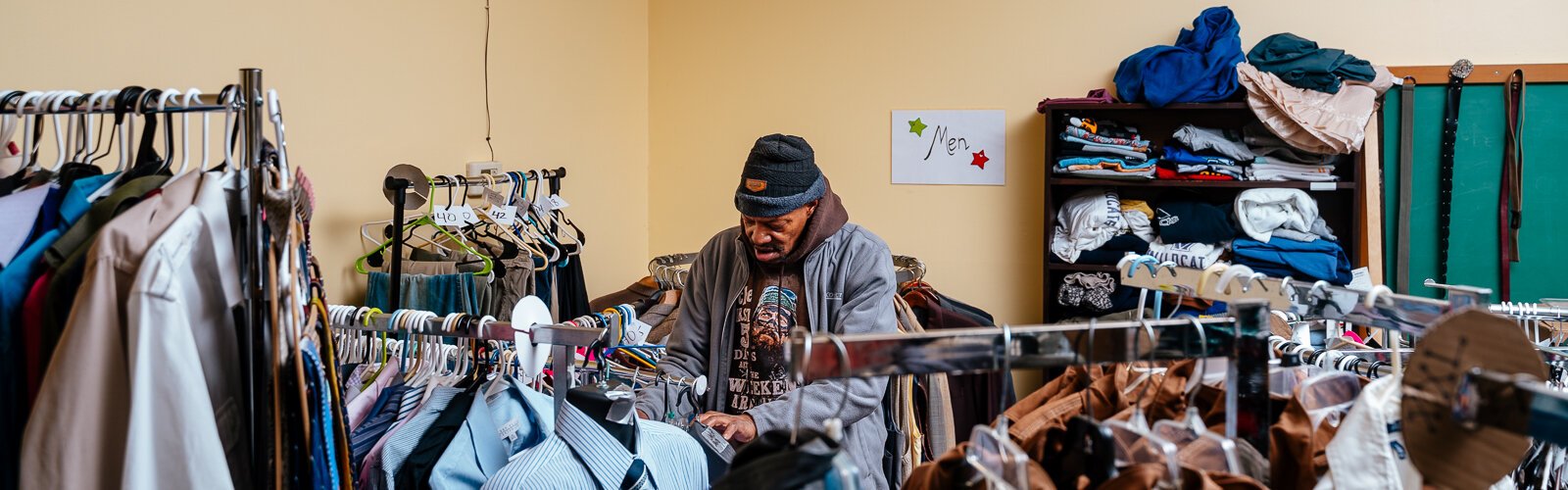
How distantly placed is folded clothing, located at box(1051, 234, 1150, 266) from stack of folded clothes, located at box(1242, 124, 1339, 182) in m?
0.40

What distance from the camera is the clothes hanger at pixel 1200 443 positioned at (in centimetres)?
89

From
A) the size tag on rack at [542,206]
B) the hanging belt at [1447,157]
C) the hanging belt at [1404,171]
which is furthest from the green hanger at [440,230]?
the hanging belt at [1447,157]

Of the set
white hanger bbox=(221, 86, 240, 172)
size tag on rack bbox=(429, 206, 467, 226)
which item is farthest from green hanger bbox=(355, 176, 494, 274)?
white hanger bbox=(221, 86, 240, 172)

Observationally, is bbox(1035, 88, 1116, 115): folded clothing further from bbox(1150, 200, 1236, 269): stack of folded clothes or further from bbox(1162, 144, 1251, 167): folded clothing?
bbox(1150, 200, 1236, 269): stack of folded clothes

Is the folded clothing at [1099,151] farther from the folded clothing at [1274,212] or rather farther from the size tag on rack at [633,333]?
the size tag on rack at [633,333]

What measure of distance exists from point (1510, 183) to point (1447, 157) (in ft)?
0.64

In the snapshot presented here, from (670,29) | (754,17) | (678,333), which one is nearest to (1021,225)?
(754,17)

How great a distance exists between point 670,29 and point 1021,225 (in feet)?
4.91

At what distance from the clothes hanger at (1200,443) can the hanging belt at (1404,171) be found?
2.79 meters

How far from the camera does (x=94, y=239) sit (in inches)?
40.9

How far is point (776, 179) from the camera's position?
2.03 m

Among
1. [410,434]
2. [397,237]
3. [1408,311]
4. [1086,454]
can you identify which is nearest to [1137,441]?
[1086,454]

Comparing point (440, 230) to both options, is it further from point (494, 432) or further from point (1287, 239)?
point (1287, 239)

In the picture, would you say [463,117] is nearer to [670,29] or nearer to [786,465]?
[670,29]
